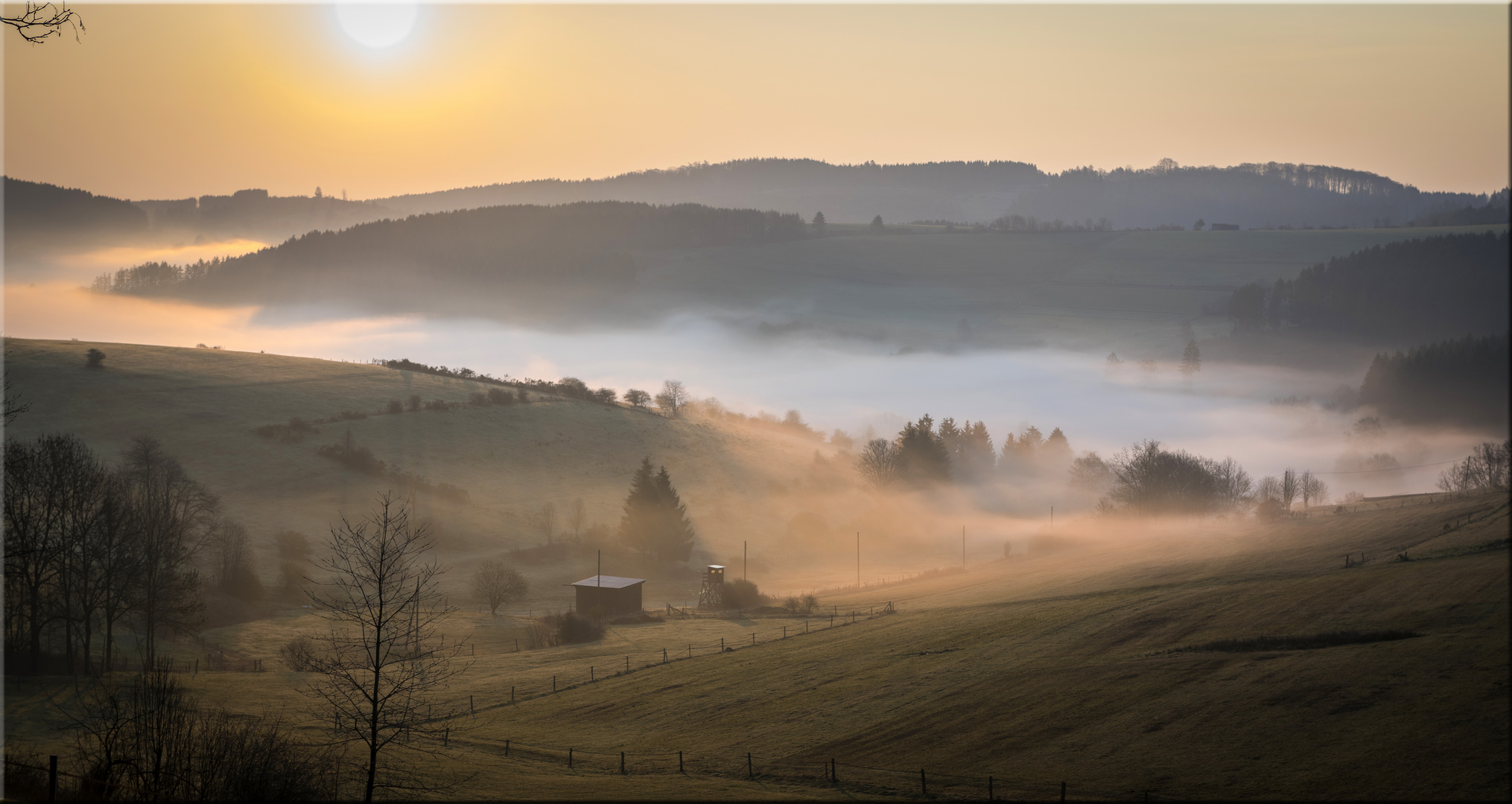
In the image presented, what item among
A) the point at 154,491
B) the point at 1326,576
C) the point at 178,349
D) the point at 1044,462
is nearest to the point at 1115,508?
the point at 1044,462

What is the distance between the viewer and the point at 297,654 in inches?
2264

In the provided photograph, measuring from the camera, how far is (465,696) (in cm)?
4991

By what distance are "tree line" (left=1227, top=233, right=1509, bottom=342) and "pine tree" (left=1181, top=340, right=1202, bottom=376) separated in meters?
74.1

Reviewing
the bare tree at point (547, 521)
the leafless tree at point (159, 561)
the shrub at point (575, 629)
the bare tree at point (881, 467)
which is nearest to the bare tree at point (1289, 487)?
the bare tree at point (881, 467)

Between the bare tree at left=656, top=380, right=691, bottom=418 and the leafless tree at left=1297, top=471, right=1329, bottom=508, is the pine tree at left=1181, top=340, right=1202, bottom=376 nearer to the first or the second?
the leafless tree at left=1297, top=471, right=1329, bottom=508

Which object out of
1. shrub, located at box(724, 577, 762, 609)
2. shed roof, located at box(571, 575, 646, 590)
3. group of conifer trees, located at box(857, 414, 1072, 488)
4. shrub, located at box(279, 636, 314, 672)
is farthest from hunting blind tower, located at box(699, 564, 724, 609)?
group of conifer trees, located at box(857, 414, 1072, 488)

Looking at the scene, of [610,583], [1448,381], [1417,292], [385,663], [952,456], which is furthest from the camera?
[952,456]

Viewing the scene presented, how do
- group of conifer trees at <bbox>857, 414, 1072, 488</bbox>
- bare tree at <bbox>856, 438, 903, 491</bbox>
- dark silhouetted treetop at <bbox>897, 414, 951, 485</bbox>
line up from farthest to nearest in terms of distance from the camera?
dark silhouetted treetop at <bbox>897, 414, 951, 485</bbox> < group of conifer trees at <bbox>857, 414, 1072, 488</bbox> < bare tree at <bbox>856, 438, 903, 491</bbox>

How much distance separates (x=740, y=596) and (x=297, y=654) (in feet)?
121

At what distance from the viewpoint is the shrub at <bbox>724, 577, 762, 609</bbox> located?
8225 cm

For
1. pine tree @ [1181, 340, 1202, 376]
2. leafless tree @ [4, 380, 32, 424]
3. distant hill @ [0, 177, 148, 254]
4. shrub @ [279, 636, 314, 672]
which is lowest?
shrub @ [279, 636, 314, 672]

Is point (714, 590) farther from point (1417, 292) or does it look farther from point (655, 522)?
point (1417, 292)

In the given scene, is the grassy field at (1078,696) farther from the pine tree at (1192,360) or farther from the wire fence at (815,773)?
the pine tree at (1192,360)

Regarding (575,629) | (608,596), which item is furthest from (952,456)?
(575,629)
